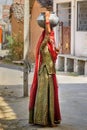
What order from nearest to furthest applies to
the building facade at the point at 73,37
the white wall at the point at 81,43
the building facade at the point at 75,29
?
the building facade at the point at 73,37
the white wall at the point at 81,43
the building facade at the point at 75,29

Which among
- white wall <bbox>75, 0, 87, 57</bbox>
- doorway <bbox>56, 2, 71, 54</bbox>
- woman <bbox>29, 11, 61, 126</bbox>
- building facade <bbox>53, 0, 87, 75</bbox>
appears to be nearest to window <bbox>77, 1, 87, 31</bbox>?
building facade <bbox>53, 0, 87, 75</bbox>

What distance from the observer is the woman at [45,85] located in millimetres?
7066

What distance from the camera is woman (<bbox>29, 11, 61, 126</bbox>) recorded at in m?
7.07

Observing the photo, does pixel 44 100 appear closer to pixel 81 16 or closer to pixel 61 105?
pixel 61 105

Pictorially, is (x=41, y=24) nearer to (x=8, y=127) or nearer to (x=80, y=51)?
(x=8, y=127)

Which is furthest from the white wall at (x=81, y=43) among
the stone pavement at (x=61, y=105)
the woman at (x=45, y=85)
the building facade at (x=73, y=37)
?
the woman at (x=45, y=85)

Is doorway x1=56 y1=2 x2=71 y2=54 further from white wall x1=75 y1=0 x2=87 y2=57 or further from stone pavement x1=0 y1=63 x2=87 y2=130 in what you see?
stone pavement x1=0 y1=63 x2=87 y2=130

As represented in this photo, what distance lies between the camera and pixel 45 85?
7.08 meters

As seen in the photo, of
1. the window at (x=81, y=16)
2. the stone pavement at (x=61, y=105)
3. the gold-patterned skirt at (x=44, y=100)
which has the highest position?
the window at (x=81, y=16)

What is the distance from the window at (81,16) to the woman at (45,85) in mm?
11037

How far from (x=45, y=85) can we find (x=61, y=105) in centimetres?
232

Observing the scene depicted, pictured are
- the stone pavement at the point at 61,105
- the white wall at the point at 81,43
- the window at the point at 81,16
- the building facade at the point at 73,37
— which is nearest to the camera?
the stone pavement at the point at 61,105

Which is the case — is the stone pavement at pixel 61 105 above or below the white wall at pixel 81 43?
below

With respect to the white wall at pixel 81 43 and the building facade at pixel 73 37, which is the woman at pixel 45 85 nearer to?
the building facade at pixel 73 37
